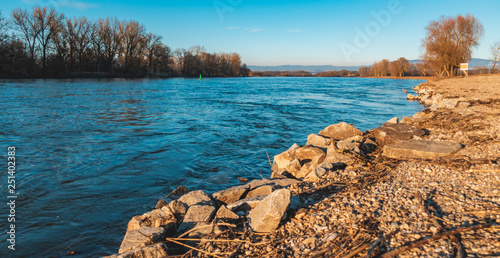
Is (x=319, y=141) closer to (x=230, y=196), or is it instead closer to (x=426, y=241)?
(x=230, y=196)

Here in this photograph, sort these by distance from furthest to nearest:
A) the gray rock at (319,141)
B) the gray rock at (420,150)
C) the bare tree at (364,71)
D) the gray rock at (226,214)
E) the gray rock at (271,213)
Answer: the bare tree at (364,71) → the gray rock at (319,141) → the gray rock at (420,150) → the gray rock at (226,214) → the gray rock at (271,213)

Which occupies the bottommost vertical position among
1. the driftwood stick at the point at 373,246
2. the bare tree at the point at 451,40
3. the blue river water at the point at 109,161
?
the blue river water at the point at 109,161

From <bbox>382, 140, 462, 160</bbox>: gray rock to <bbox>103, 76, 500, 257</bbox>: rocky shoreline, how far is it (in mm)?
25

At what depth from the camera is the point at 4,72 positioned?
3731 centimetres

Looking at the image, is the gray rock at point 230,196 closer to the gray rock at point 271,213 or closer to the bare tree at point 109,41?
the gray rock at point 271,213

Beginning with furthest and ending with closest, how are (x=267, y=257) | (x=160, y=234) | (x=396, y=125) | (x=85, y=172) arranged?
1. (x=396, y=125)
2. (x=85, y=172)
3. (x=160, y=234)
4. (x=267, y=257)

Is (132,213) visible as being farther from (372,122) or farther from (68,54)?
(68,54)

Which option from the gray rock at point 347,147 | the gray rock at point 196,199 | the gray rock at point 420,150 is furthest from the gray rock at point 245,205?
the gray rock at point 420,150

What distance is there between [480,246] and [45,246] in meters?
4.74

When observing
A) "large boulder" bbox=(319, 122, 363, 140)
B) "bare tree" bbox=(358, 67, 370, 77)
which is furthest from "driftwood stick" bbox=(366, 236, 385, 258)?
"bare tree" bbox=(358, 67, 370, 77)

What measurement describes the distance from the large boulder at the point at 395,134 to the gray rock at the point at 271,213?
483 centimetres

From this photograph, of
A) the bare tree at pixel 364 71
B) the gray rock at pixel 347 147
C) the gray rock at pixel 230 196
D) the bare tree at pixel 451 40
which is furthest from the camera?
the bare tree at pixel 364 71

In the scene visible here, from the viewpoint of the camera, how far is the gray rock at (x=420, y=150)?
5.25m

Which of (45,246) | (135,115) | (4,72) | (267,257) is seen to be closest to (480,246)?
(267,257)
